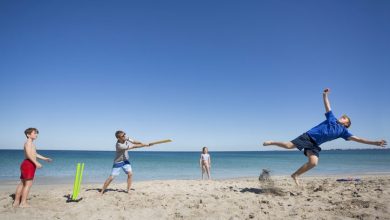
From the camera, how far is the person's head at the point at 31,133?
5949mm

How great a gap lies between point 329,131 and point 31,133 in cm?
674

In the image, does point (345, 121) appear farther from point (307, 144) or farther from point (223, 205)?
point (223, 205)

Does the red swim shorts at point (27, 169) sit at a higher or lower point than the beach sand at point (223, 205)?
higher

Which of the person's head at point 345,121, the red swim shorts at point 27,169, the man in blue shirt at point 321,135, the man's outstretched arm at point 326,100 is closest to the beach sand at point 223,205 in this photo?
the red swim shorts at point 27,169

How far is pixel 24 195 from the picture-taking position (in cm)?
583

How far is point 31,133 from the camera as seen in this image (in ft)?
19.7

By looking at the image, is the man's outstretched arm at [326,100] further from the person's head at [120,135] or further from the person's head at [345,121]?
the person's head at [120,135]

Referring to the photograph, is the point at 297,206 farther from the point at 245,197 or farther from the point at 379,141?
the point at 379,141

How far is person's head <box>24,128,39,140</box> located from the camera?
5.95 m

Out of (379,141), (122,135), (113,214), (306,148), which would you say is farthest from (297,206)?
(122,135)

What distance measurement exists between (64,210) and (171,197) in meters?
2.36

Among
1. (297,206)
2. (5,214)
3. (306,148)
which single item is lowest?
(5,214)

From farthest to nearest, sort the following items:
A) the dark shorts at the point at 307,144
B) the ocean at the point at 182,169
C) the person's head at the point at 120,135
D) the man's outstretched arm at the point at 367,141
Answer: the ocean at the point at 182,169 < the person's head at the point at 120,135 < the dark shorts at the point at 307,144 < the man's outstretched arm at the point at 367,141

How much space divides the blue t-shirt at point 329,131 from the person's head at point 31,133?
250 inches
